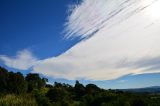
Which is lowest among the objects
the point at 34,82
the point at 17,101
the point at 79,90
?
the point at 17,101

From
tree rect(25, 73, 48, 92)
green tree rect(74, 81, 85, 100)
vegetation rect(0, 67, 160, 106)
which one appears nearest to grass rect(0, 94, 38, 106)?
vegetation rect(0, 67, 160, 106)

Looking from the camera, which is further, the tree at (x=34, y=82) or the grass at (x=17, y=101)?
the tree at (x=34, y=82)

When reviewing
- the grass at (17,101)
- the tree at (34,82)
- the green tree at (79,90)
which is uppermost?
the tree at (34,82)

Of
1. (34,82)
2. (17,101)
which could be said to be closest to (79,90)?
(34,82)

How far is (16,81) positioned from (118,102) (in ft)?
204

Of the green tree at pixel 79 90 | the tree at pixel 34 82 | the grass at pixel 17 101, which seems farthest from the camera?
the tree at pixel 34 82

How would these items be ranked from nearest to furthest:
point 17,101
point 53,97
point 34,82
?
point 17,101, point 53,97, point 34,82

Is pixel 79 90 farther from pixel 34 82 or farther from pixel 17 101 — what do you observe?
pixel 17 101

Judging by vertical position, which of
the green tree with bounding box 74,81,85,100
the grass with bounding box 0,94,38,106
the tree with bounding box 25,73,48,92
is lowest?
the grass with bounding box 0,94,38,106

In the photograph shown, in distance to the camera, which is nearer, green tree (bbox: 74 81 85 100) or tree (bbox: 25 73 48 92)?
green tree (bbox: 74 81 85 100)

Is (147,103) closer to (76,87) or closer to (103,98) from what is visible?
(103,98)

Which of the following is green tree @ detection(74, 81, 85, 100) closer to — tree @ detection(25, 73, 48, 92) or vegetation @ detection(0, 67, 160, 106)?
vegetation @ detection(0, 67, 160, 106)

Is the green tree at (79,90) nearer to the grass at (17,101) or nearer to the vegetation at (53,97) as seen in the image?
the vegetation at (53,97)

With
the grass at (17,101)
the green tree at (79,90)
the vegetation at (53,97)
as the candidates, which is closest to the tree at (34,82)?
the vegetation at (53,97)
